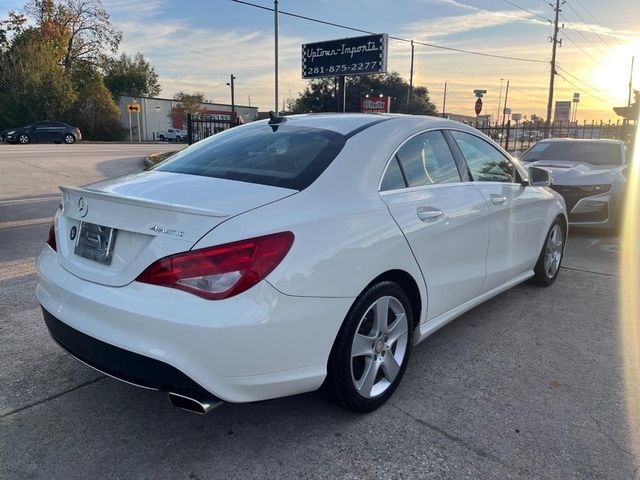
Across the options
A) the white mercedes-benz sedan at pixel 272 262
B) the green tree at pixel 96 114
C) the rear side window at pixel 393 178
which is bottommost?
the white mercedes-benz sedan at pixel 272 262

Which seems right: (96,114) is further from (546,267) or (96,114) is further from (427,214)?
(427,214)

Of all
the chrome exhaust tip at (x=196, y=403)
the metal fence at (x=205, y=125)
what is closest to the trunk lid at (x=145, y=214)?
the chrome exhaust tip at (x=196, y=403)

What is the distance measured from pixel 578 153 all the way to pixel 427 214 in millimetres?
7048

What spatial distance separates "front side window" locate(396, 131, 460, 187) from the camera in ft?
10.7

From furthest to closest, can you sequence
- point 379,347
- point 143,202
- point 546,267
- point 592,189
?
point 592,189 → point 546,267 → point 379,347 → point 143,202

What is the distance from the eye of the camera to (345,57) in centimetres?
1877

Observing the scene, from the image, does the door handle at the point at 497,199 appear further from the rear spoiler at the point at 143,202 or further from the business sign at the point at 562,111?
the business sign at the point at 562,111

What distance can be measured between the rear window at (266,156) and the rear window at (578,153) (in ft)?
22.8

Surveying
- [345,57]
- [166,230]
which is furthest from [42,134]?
[166,230]

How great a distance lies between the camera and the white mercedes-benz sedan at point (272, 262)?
2.22 metres

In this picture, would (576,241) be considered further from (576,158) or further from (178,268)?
(178,268)

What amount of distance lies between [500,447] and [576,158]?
7.49m

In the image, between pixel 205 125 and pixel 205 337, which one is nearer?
pixel 205 337

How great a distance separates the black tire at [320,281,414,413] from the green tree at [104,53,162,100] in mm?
67137
